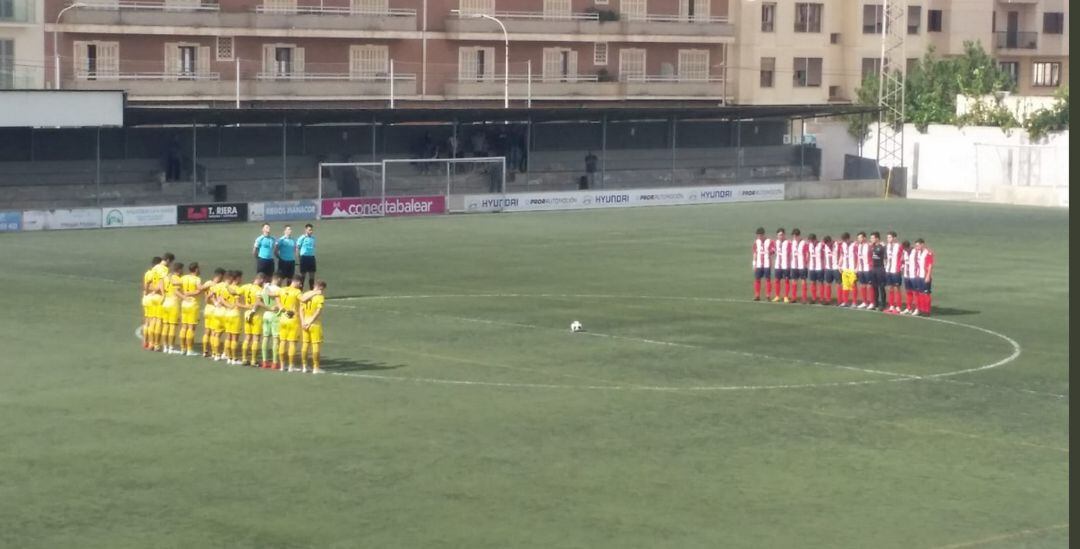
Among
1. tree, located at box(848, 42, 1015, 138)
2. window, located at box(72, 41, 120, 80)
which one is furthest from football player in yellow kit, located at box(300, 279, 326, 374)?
tree, located at box(848, 42, 1015, 138)

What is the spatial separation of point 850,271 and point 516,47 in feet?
187

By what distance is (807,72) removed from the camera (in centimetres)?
10894

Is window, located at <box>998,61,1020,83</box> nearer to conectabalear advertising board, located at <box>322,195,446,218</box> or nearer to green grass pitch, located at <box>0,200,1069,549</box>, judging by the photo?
conectabalear advertising board, located at <box>322,195,446,218</box>

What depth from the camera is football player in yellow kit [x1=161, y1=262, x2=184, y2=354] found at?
33219 millimetres

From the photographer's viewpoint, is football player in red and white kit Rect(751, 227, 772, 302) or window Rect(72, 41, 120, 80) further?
window Rect(72, 41, 120, 80)

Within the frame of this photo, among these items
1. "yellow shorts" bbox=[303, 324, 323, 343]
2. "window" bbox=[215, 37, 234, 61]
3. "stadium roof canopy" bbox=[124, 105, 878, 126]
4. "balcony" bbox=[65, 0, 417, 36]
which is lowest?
"yellow shorts" bbox=[303, 324, 323, 343]

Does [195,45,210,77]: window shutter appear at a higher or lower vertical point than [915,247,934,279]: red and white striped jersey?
higher

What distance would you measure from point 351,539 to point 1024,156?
248 feet

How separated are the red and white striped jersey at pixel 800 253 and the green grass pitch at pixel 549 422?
1478mm

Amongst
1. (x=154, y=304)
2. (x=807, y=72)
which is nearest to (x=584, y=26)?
(x=807, y=72)

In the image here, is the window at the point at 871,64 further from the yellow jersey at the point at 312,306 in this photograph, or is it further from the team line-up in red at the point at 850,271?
the yellow jersey at the point at 312,306

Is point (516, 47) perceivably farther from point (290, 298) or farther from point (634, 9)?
point (290, 298)

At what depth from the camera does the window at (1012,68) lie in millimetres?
117000

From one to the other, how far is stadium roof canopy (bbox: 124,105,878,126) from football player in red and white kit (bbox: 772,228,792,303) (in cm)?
3187
